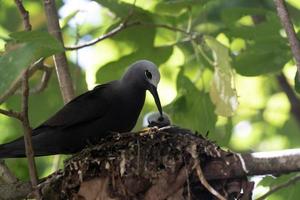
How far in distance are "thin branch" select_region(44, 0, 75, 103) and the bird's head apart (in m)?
0.48

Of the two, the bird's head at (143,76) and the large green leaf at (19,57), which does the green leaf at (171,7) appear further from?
the large green leaf at (19,57)

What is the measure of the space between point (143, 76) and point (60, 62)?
2.06 feet

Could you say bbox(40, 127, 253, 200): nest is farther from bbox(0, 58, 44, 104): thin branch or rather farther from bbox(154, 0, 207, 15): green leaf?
bbox(154, 0, 207, 15): green leaf

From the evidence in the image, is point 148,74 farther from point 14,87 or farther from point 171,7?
point 14,87

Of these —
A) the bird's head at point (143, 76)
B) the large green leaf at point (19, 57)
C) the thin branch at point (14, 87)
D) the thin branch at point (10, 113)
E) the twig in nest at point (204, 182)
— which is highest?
the large green leaf at point (19, 57)

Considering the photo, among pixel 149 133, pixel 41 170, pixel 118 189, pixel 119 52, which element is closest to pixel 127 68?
pixel 119 52

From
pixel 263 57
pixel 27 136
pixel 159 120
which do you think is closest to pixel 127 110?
pixel 159 120

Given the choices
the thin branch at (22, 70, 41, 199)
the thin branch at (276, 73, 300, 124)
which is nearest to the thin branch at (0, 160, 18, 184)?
the thin branch at (22, 70, 41, 199)

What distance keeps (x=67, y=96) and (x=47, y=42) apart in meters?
1.65

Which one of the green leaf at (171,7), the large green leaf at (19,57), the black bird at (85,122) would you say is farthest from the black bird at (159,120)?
the large green leaf at (19,57)

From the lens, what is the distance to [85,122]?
5234 mm

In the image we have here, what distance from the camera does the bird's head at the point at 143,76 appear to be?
528 centimetres

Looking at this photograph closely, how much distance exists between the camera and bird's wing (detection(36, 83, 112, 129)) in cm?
514

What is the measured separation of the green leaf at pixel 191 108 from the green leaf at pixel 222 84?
331 mm
